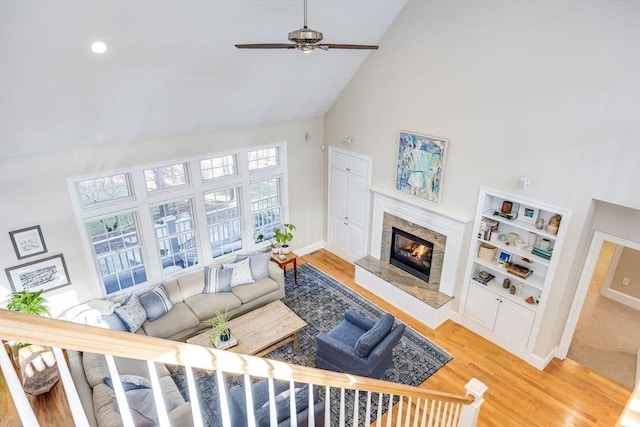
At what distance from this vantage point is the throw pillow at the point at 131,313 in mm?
5402

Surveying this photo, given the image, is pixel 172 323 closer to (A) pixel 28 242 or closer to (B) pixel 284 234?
(A) pixel 28 242

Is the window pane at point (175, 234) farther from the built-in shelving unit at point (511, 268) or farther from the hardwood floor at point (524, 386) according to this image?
the built-in shelving unit at point (511, 268)

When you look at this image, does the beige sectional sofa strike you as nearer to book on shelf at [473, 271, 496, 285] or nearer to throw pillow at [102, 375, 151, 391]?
throw pillow at [102, 375, 151, 391]

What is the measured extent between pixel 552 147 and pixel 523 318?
2.40m

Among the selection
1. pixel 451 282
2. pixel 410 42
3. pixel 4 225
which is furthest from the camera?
pixel 451 282

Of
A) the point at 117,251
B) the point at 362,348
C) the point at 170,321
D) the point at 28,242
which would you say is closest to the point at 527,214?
the point at 362,348

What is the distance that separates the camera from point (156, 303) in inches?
227

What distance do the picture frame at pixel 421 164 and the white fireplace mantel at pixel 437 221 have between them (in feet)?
0.75

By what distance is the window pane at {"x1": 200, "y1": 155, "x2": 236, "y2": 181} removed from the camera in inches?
263

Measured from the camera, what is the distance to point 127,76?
455cm

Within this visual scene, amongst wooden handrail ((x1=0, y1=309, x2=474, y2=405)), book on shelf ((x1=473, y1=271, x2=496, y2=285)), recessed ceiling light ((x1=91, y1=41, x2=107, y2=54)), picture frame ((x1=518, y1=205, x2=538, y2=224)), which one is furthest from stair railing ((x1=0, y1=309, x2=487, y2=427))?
book on shelf ((x1=473, y1=271, x2=496, y2=285))

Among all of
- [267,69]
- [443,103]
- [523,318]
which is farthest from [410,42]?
[523,318]

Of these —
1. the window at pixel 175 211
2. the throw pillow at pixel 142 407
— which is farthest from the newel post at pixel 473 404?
the window at pixel 175 211

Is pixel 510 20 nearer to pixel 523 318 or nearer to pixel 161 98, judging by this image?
pixel 523 318
